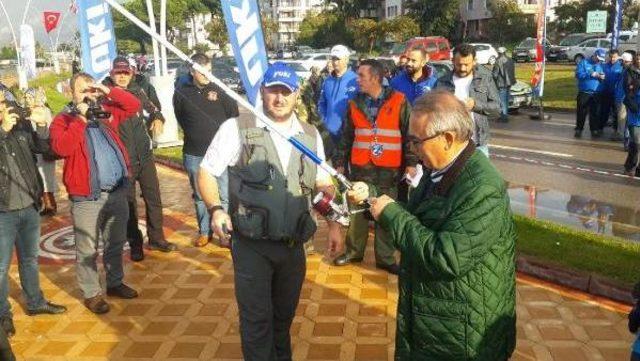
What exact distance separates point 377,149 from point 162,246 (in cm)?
273

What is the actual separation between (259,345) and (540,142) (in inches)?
426

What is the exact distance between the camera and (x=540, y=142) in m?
12.7

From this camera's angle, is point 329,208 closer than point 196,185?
Yes

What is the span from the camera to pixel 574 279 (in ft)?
16.6

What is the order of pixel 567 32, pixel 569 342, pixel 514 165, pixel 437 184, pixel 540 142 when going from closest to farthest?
1. pixel 437 184
2. pixel 569 342
3. pixel 514 165
4. pixel 540 142
5. pixel 567 32

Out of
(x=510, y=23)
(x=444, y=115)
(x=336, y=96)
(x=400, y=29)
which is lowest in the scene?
(x=336, y=96)

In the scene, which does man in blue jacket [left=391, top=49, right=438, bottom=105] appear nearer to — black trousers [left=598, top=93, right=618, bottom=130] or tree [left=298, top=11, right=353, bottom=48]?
black trousers [left=598, top=93, right=618, bottom=130]

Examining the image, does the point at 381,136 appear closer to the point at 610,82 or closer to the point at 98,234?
the point at 98,234

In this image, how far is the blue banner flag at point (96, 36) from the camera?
6918 millimetres

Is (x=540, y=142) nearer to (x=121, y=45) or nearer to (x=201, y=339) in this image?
(x=201, y=339)

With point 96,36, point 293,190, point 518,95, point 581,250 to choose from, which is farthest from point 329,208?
point 518,95

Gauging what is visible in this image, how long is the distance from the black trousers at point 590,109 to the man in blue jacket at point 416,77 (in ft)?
26.4

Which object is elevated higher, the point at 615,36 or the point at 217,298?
the point at 615,36

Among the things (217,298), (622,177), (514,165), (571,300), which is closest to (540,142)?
(514,165)
